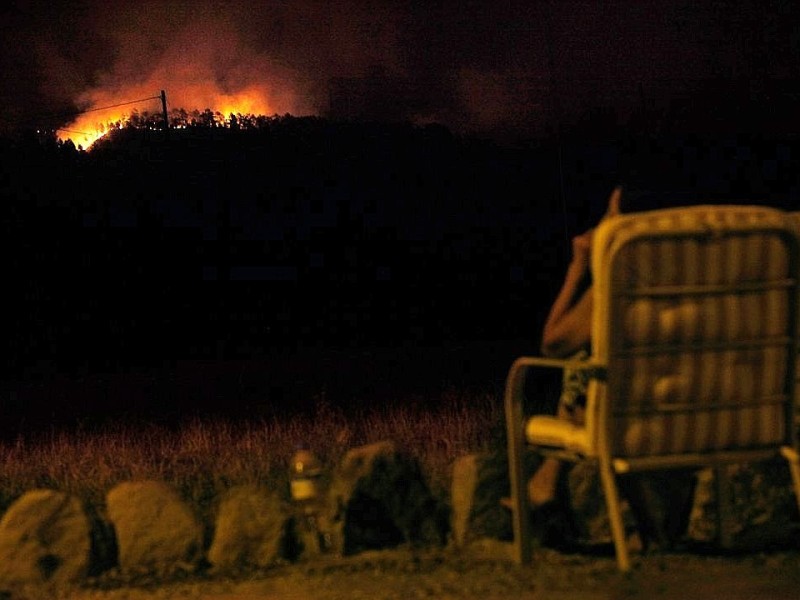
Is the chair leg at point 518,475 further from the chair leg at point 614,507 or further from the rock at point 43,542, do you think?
the rock at point 43,542

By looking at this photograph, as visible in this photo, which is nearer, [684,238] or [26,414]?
[684,238]

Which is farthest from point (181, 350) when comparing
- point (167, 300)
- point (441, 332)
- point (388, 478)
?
point (388, 478)

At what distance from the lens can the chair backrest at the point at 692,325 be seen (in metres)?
4.09

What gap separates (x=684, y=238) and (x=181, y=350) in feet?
59.5

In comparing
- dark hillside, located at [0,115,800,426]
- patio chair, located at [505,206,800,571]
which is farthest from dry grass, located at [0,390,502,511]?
dark hillside, located at [0,115,800,426]

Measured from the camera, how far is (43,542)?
5051 mm

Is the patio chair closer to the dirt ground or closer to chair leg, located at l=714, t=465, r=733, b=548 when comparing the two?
the dirt ground

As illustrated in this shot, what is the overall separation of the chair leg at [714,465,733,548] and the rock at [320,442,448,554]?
3.86 feet

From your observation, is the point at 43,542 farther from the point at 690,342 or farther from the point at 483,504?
the point at 690,342

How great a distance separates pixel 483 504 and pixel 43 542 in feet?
6.03

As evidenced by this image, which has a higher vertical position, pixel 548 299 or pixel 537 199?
pixel 537 199

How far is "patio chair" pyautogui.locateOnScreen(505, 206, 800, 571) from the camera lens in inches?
161

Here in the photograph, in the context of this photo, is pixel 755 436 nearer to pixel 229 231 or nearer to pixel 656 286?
pixel 656 286

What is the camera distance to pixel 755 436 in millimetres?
4344
